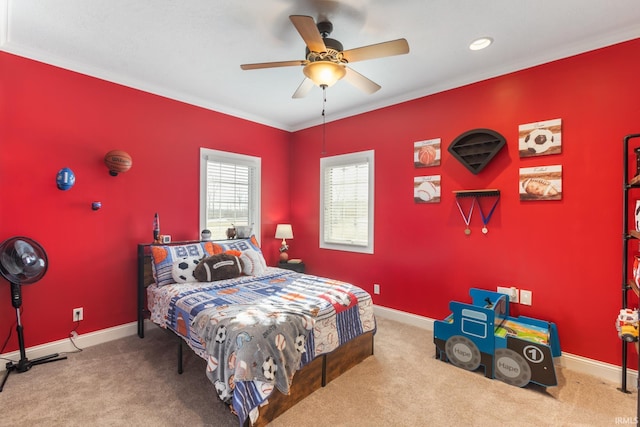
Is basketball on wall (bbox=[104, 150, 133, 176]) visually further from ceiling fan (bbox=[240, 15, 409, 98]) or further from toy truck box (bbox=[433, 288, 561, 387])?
toy truck box (bbox=[433, 288, 561, 387])

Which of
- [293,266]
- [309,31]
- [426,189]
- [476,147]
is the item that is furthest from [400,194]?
[309,31]

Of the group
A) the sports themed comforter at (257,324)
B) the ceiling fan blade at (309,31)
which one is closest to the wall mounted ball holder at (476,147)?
the sports themed comforter at (257,324)

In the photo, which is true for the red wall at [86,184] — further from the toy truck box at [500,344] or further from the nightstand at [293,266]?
the toy truck box at [500,344]

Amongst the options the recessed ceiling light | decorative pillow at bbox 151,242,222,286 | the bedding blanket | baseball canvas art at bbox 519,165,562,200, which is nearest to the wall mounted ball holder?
baseball canvas art at bbox 519,165,562,200

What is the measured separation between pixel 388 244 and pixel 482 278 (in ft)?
3.67

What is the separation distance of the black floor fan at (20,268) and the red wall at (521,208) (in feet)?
10.6

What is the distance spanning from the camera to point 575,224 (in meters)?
2.60

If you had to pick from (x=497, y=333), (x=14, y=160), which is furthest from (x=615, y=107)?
(x=14, y=160)

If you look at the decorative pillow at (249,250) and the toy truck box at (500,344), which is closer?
the toy truck box at (500,344)

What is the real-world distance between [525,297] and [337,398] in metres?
1.98

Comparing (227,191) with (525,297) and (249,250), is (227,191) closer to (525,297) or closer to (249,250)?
(249,250)

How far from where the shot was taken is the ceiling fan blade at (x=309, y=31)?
1753mm

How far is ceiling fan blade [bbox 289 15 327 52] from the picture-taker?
175cm

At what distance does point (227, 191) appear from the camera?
425cm
